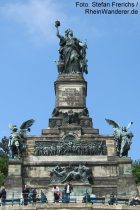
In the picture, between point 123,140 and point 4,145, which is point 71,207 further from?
point 4,145

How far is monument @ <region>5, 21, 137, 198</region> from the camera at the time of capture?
37.8 metres

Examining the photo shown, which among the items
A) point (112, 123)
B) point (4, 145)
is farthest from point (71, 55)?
point (4, 145)

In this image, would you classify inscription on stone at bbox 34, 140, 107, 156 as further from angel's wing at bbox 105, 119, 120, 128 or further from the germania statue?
the germania statue

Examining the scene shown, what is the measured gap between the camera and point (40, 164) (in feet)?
129

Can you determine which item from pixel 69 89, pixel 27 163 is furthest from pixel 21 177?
pixel 69 89

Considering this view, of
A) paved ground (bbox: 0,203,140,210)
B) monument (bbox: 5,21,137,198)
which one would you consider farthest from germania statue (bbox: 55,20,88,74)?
paved ground (bbox: 0,203,140,210)

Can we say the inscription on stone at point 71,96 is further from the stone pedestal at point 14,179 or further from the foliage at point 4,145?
the foliage at point 4,145

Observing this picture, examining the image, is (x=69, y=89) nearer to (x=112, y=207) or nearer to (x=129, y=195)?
(x=129, y=195)

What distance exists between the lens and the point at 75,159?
129ft

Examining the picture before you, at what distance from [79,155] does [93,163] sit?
50.2 inches

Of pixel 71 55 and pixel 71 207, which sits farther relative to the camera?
pixel 71 55

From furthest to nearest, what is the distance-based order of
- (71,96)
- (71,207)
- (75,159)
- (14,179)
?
(71,96) < (75,159) < (14,179) < (71,207)

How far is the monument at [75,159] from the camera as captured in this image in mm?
37750

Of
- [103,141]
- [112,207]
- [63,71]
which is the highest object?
[63,71]
